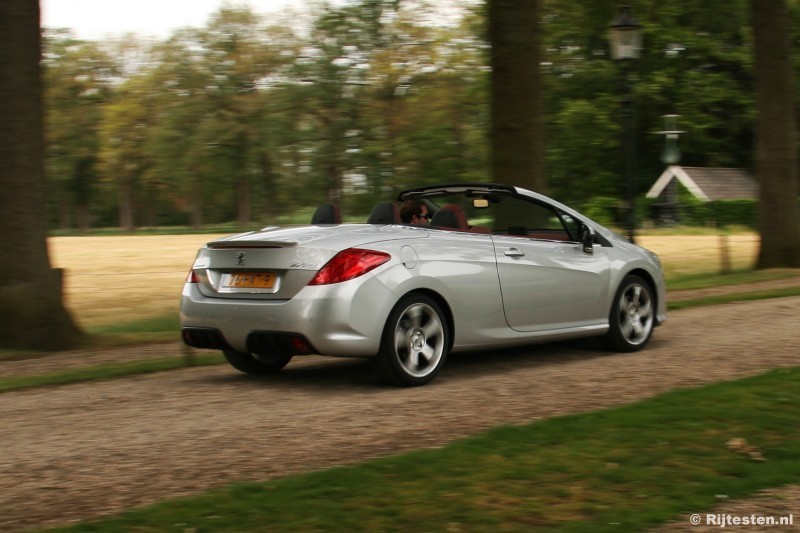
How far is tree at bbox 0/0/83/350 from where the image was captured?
1123cm

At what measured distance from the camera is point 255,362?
919 cm

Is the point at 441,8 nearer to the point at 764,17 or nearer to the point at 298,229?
the point at 764,17

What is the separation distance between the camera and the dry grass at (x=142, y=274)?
20.0 metres

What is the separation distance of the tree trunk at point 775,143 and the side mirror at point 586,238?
12155 millimetres

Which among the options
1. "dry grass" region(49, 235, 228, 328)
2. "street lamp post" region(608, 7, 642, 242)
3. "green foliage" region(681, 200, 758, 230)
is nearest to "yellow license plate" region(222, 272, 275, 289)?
"dry grass" region(49, 235, 228, 328)

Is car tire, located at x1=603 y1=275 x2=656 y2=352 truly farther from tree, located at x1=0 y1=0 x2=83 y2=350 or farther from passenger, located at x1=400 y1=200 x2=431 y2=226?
tree, located at x1=0 y1=0 x2=83 y2=350

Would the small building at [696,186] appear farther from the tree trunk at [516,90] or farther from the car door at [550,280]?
the car door at [550,280]

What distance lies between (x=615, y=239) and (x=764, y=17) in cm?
1214

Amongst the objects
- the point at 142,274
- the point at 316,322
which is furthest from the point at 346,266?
the point at 142,274

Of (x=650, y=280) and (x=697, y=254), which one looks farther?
(x=697, y=254)

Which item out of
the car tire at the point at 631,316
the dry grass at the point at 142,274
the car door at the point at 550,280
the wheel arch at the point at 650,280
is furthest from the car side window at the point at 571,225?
the dry grass at the point at 142,274

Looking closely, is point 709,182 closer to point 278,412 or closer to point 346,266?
point 346,266

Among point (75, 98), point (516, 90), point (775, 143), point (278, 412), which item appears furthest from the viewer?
point (75, 98)

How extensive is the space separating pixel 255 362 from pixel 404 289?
6.54 feet
